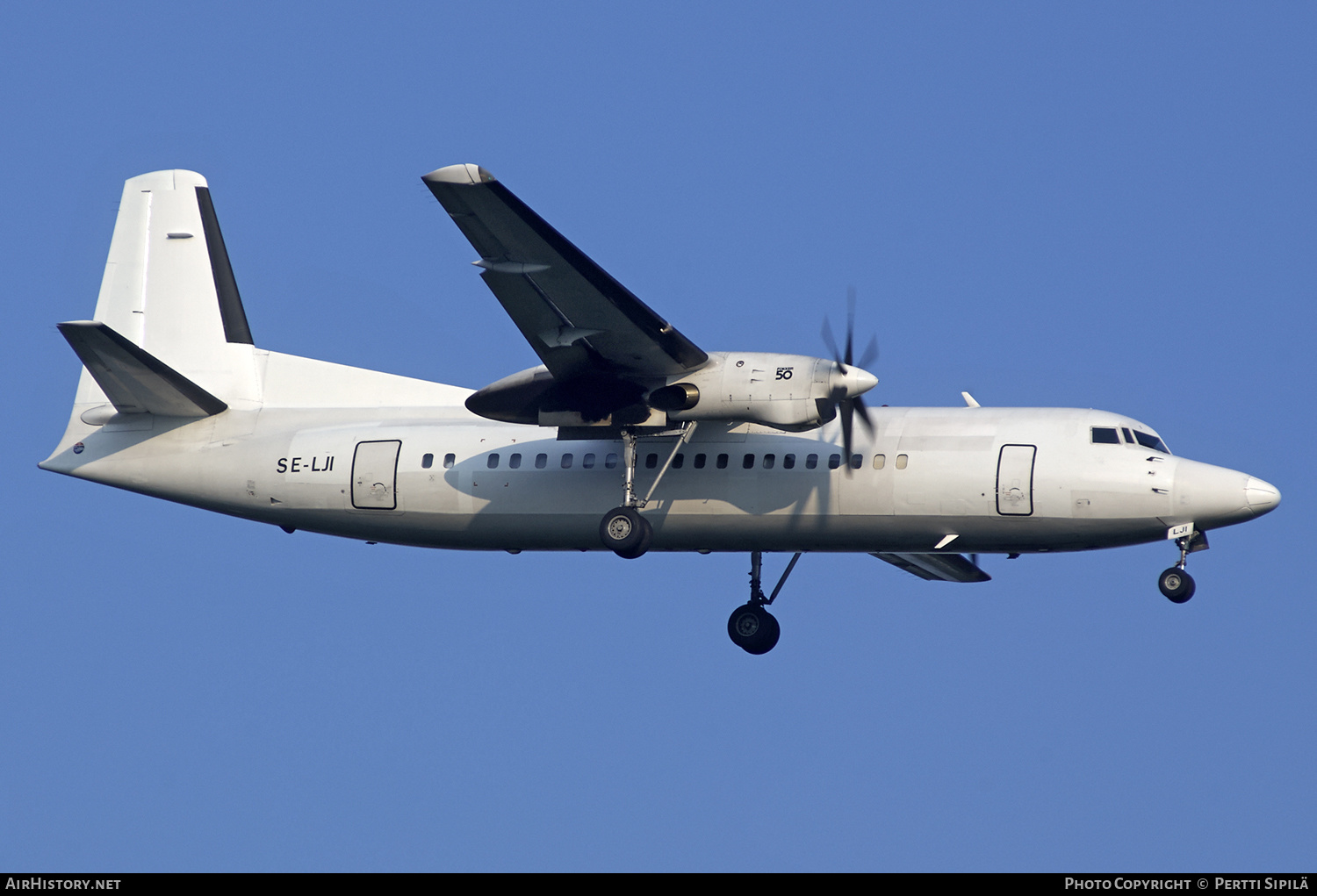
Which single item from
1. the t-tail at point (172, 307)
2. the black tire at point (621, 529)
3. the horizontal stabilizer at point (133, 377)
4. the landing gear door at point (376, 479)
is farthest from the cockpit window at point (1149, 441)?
the horizontal stabilizer at point (133, 377)

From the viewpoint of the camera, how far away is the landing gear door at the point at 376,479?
21281 mm

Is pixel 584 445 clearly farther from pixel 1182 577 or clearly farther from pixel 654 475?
pixel 1182 577

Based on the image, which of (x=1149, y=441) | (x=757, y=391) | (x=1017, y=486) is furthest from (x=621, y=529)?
(x=1149, y=441)

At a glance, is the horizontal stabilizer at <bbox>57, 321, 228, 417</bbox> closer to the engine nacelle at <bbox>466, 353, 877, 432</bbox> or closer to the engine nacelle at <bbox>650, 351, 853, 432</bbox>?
the engine nacelle at <bbox>466, 353, 877, 432</bbox>

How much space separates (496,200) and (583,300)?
5.93 ft

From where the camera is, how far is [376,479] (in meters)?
21.3

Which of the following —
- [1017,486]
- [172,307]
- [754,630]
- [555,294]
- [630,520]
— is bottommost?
[754,630]

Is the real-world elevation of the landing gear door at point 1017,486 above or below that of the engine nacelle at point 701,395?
below

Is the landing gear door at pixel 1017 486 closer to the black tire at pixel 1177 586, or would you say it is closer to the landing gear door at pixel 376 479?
the black tire at pixel 1177 586

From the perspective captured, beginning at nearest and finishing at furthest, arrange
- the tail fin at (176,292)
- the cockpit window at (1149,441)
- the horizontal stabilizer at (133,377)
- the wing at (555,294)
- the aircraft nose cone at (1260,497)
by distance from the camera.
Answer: the wing at (555,294)
the aircraft nose cone at (1260,497)
the cockpit window at (1149,441)
the horizontal stabilizer at (133,377)
the tail fin at (176,292)

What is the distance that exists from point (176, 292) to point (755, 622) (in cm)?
962

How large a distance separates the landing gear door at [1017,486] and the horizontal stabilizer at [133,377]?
1065cm

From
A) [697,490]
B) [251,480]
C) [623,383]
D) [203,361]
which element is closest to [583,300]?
[623,383]

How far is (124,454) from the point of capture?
875 inches
